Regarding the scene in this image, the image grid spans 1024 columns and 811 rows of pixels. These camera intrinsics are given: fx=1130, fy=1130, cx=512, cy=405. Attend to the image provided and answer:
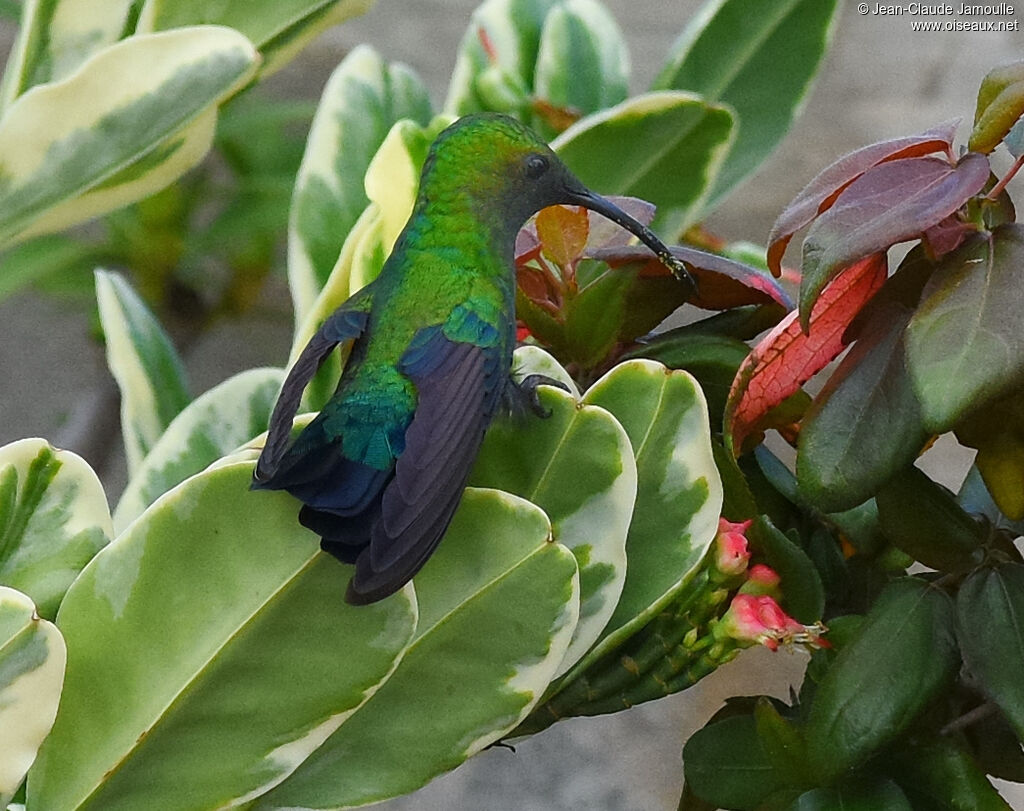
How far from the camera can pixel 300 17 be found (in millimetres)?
553

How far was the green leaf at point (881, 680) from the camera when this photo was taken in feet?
1.22

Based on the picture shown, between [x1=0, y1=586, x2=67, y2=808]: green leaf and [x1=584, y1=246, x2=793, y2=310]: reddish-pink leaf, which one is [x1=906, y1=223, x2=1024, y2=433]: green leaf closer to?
[x1=584, y1=246, x2=793, y2=310]: reddish-pink leaf

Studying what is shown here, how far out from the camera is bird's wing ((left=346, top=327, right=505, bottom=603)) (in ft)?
1.09

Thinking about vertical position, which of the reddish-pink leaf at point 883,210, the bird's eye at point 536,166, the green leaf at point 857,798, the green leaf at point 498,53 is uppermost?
the reddish-pink leaf at point 883,210

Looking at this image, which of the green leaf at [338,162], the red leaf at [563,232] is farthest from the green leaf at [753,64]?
the red leaf at [563,232]

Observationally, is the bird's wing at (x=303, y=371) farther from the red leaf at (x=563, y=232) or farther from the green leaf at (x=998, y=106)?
the green leaf at (x=998, y=106)

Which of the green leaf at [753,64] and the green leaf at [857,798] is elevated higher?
the green leaf at [753,64]

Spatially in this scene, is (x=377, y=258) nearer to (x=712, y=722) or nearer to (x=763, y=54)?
(x=712, y=722)

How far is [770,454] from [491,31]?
416 millimetres

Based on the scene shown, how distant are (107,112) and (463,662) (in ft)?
0.95

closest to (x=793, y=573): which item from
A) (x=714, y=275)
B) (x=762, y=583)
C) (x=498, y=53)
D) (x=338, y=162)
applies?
(x=762, y=583)

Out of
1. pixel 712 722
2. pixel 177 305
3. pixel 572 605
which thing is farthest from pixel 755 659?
pixel 177 305

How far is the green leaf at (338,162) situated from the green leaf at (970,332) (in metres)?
0.33

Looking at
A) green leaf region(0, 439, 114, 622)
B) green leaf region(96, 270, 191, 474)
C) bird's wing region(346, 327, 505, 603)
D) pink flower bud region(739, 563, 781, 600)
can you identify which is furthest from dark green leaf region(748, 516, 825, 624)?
green leaf region(96, 270, 191, 474)
